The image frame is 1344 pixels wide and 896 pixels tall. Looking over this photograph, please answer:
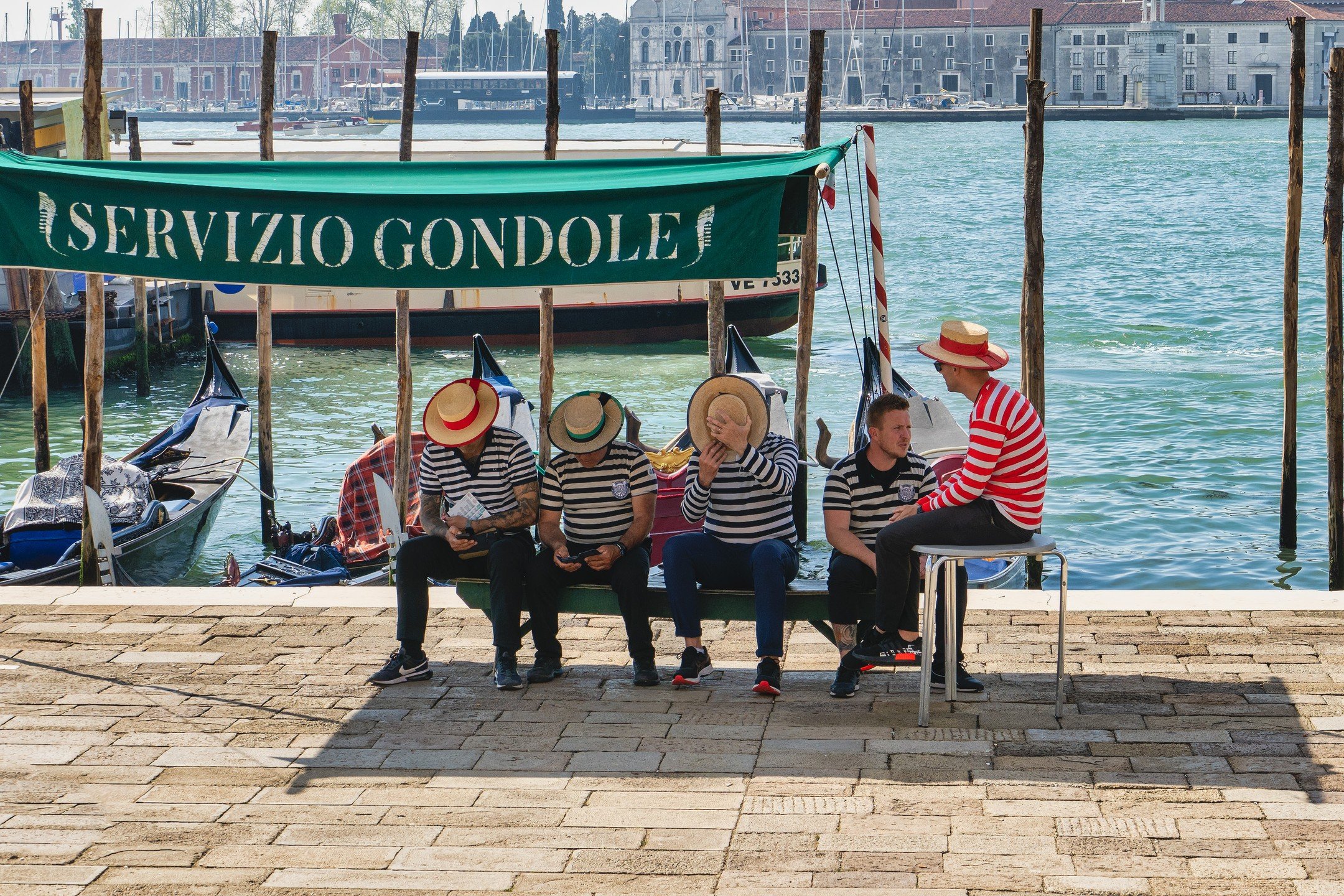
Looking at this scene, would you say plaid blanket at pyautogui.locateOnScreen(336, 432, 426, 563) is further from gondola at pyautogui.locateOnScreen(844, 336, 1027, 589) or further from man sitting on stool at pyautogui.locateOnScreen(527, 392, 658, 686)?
man sitting on stool at pyautogui.locateOnScreen(527, 392, 658, 686)

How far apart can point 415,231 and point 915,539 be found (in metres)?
1.84

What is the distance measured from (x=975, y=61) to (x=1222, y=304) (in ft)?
252

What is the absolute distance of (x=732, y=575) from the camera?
4871 millimetres

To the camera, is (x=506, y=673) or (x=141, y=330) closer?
(x=506, y=673)

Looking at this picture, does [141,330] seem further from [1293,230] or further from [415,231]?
[415,231]

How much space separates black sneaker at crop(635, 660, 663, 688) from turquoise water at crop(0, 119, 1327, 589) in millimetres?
3046

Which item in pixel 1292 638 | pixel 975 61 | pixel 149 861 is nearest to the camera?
pixel 149 861

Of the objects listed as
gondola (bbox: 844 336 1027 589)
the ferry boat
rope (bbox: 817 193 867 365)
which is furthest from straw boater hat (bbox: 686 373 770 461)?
the ferry boat

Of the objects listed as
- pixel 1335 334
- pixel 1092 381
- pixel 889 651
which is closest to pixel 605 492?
pixel 889 651

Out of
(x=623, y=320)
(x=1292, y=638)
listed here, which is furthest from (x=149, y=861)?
(x=623, y=320)

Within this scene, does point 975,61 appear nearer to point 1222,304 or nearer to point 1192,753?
point 1222,304

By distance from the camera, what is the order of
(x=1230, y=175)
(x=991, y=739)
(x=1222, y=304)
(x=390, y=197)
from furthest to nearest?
(x=1230, y=175)
(x=1222, y=304)
(x=390, y=197)
(x=991, y=739)

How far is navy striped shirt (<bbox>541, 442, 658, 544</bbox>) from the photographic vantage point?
4.96 m

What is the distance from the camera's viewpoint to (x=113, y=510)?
8195mm
